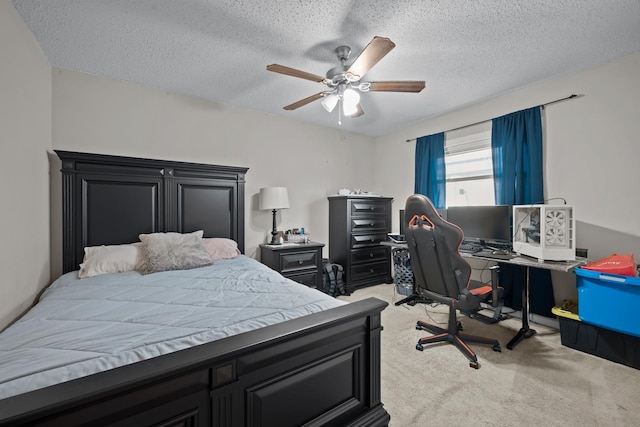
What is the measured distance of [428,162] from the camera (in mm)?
4078

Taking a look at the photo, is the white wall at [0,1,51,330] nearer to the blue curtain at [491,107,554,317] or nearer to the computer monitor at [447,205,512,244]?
the computer monitor at [447,205,512,244]

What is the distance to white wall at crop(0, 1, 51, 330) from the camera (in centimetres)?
167

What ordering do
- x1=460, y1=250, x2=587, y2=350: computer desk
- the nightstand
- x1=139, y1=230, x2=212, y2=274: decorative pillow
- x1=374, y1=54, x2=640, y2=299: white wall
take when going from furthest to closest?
the nightstand < x1=374, y1=54, x2=640, y2=299: white wall < x1=139, y1=230, x2=212, y2=274: decorative pillow < x1=460, y1=250, x2=587, y2=350: computer desk

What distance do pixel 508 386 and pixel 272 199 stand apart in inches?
112

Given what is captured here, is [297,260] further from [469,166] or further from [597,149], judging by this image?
[597,149]

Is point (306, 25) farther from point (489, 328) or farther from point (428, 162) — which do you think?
point (489, 328)

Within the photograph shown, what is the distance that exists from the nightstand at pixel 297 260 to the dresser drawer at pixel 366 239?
0.70 m

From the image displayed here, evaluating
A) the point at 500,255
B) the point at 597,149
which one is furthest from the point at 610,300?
the point at 597,149

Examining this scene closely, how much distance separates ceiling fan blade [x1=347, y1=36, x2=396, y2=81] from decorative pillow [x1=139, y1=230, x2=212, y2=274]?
205 cm

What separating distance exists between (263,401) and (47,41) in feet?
10.1

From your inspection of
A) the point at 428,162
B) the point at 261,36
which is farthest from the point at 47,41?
the point at 428,162

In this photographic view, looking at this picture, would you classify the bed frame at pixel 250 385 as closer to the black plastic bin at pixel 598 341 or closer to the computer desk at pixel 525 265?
the computer desk at pixel 525 265

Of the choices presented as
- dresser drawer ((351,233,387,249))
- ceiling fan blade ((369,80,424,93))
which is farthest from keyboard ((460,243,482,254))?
ceiling fan blade ((369,80,424,93))

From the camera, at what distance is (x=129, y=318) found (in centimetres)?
131
